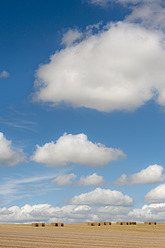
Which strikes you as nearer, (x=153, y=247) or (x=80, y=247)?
(x=80, y=247)

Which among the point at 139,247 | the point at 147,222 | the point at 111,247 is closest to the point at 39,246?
the point at 111,247

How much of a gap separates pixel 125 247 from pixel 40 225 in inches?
1580

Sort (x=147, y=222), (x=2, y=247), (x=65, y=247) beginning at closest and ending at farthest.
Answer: (x=2, y=247), (x=65, y=247), (x=147, y=222)

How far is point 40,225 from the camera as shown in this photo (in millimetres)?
59750

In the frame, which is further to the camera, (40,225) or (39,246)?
(40,225)

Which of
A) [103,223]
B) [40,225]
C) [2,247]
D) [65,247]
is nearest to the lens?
[2,247]

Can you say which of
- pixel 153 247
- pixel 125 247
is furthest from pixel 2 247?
pixel 153 247

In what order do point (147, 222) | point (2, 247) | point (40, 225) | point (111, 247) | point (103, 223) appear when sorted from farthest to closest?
1. point (147, 222)
2. point (103, 223)
3. point (40, 225)
4. point (111, 247)
5. point (2, 247)

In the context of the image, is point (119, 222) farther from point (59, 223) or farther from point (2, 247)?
point (2, 247)

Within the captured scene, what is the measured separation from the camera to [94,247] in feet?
68.9

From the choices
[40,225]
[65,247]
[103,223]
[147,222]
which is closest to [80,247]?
[65,247]

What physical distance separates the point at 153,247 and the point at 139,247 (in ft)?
3.25

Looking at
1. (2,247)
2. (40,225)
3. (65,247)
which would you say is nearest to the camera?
(2,247)

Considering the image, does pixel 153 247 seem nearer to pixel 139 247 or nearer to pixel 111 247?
pixel 139 247
